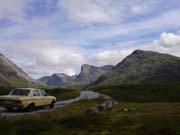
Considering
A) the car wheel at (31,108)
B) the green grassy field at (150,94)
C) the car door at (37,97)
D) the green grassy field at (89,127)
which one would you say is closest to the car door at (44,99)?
the car door at (37,97)

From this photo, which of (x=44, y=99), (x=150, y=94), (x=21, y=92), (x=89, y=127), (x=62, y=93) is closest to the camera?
(x=89, y=127)

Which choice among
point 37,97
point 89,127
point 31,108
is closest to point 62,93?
point 37,97

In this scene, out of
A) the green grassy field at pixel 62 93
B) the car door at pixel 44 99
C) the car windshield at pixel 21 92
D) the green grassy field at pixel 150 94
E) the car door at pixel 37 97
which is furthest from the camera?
the green grassy field at pixel 62 93

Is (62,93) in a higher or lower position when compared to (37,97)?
higher

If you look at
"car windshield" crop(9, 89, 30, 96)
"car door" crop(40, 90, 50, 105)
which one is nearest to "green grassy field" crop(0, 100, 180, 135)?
"car windshield" crop(9, 89, 30, 96)

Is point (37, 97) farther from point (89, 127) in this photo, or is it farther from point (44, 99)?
point (89, 127)

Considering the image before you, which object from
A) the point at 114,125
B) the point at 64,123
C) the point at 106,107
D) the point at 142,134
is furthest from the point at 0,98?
the point at 142,134

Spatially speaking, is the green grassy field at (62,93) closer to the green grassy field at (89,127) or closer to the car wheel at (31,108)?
the car wheel at (31,108)

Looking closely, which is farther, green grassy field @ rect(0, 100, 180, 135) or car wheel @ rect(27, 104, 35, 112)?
car wheel @ rect(27, 104, 35, 112)

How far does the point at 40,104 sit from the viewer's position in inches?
1283

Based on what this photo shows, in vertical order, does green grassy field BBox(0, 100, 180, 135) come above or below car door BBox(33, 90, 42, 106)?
below

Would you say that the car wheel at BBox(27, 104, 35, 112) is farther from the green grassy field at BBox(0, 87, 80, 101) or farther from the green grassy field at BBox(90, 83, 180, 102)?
the green grassy field at BBox(0, 87, 80, 101)

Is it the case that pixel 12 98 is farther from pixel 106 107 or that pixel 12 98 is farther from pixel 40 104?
pixel 106 107

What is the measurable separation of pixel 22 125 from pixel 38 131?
1736 millimetres
